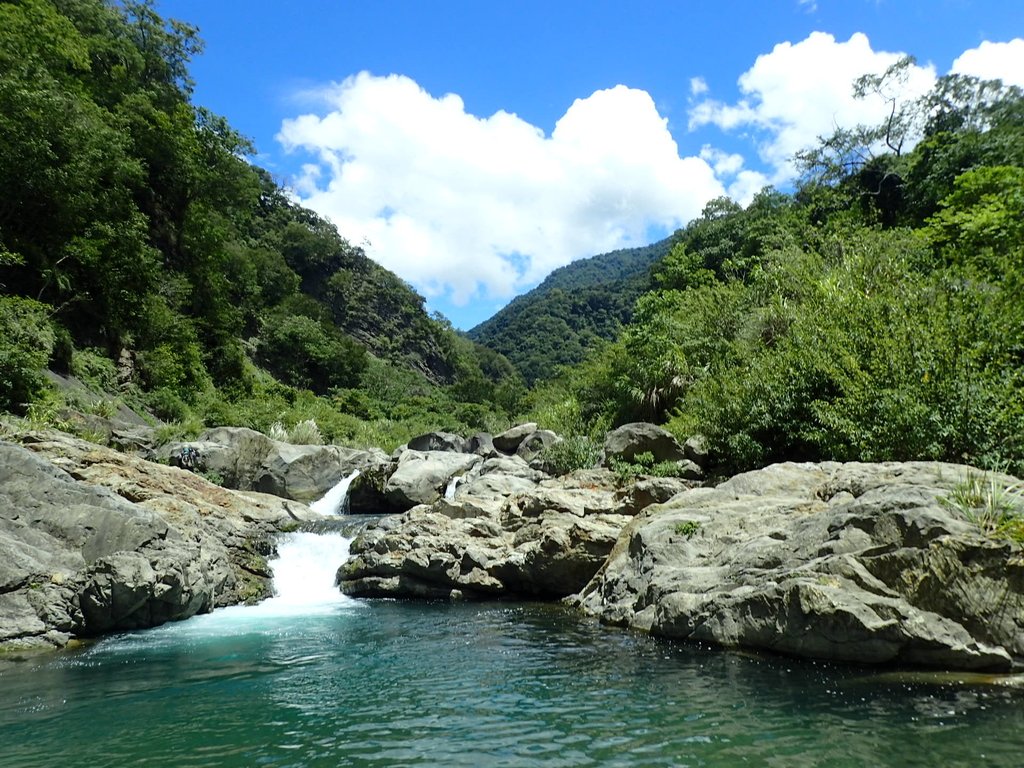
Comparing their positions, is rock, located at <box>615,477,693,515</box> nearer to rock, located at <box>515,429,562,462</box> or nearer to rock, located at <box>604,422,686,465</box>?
rock, located at <box>604,422,686,465</box>

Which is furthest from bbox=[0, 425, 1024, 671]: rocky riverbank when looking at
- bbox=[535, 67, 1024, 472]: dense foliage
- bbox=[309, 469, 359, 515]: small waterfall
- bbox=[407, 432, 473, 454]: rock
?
bbox=[407, 432, 473, 454]: rock

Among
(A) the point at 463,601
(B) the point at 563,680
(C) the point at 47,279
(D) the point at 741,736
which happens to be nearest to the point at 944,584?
(D) the point at 741,736

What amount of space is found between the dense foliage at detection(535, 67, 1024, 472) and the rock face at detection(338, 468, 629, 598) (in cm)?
495

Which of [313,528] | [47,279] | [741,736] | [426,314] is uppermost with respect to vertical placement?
[426,314]

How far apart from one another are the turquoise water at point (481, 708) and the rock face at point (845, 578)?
0.44 metres

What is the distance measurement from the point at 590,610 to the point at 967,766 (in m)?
7.03

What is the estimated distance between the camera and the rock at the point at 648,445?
59.7ft

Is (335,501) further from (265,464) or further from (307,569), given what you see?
(307,569)

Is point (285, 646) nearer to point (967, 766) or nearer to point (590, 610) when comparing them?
point (590, 610)

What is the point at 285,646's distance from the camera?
375 inches

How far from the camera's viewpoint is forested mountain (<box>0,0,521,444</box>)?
23.6 metres

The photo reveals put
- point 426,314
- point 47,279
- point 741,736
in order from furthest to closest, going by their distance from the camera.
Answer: point 426,314 → point 47,279 → point 741,736

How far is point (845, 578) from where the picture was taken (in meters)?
7.67

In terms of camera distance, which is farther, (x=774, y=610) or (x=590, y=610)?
(x=590, y=610)
